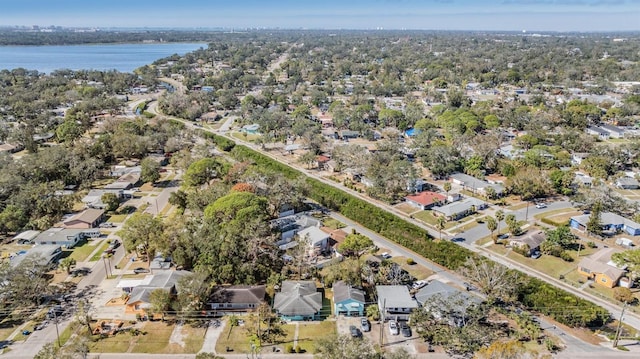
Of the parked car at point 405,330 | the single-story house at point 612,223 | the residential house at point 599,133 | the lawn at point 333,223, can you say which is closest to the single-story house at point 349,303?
the parked car at point 405,330

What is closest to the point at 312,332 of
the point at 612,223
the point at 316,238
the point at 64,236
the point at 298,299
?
the point at 298,299

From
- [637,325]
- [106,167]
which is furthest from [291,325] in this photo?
[106,167]

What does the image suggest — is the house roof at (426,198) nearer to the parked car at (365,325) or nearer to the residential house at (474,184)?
the residential house at (474,184)

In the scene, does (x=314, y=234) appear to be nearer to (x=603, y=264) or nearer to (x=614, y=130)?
(x=603, y=264)

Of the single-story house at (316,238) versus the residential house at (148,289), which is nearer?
the residential house at (148,289)

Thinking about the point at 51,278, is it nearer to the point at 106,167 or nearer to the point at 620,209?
the point at 106,167
